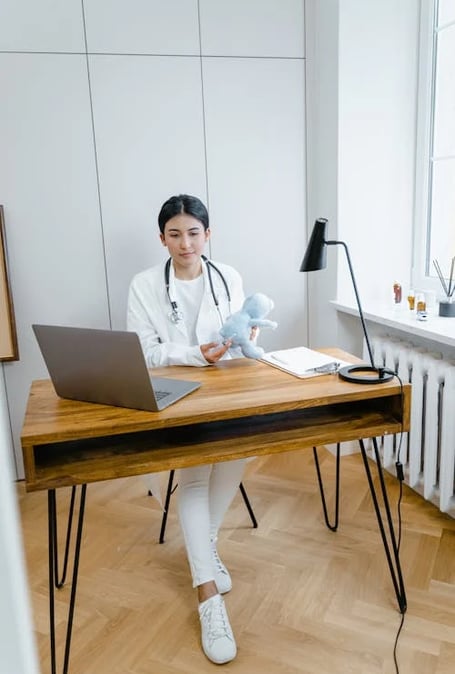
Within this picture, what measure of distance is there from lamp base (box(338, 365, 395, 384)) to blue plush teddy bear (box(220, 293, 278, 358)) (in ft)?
1.01

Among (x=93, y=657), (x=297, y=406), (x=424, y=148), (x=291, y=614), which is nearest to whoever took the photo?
(x=297, y=406)

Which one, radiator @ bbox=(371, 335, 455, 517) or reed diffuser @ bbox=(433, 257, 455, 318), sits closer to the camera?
radiator @ bbox=(371, 335, 455, 517)

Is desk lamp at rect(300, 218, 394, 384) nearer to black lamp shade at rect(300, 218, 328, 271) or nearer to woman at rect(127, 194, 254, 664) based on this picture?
black lamp shade at rect(300, 218, 328, 271)

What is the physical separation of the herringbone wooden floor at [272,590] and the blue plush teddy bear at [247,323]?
0.81 metres

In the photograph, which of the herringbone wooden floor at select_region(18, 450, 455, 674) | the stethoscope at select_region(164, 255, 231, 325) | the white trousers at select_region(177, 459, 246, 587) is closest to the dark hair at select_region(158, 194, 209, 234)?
the stethoscope at select_region(164, 255, 231, 325)

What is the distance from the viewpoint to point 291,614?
1752 mm

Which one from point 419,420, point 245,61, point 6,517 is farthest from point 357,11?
point 6,517

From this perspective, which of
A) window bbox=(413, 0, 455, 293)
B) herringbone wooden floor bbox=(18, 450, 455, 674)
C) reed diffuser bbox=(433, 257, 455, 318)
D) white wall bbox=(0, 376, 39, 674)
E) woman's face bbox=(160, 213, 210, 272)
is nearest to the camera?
white wall bbox=(0, 376, 39, 674)

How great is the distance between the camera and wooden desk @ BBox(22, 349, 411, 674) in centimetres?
133

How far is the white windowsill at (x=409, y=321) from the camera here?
2105 millimetres

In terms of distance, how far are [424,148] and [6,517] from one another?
2.83 m

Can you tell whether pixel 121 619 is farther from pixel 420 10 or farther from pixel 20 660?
pixel 420 10

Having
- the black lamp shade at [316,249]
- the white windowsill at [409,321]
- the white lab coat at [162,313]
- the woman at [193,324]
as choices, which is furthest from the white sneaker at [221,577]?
the white windowsill at [409,321]

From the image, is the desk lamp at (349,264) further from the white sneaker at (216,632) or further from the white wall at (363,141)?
the white wall at (363,141)
